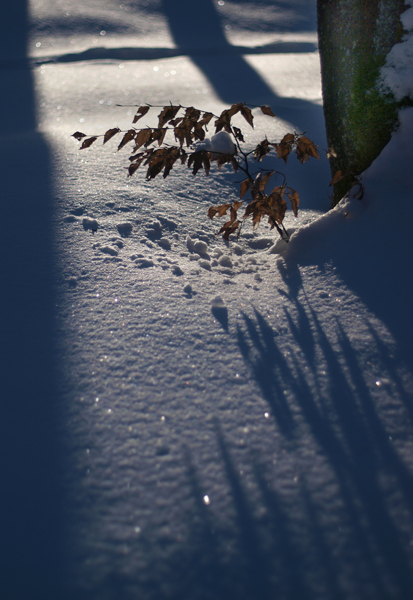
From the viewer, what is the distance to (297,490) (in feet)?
2.35

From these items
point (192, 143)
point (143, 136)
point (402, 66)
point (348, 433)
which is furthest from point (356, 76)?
point (348, 433)

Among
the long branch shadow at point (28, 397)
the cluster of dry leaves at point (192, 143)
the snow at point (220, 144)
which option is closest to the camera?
the long branch shadow at point (28, 397)

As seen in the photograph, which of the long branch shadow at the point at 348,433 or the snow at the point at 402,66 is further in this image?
the snow at the point at 402,66

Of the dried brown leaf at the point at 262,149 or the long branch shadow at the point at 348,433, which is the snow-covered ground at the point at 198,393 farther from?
the dried brown leaf at the point at 262,149

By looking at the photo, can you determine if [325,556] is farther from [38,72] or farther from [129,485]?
[38,72]

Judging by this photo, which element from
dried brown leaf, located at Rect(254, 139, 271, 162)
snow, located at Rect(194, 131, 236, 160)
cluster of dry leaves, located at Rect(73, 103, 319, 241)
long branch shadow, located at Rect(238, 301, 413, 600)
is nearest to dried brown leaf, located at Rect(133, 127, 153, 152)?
cluster of dry leaves, located at Rect(73, 103, 319, 241)

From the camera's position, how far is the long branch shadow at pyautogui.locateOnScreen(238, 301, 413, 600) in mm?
636

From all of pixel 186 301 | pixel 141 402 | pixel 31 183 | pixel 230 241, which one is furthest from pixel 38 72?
pixel 141 402

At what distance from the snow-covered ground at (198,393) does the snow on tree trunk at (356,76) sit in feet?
0.29

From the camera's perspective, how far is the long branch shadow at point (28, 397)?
63 centimetres

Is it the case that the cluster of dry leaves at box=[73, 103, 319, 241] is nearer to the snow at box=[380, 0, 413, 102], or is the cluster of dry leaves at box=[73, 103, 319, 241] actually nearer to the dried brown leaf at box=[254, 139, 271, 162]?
the dried brown leaf at box=[254, 139, 271, 162]

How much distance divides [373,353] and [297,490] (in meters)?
0.39

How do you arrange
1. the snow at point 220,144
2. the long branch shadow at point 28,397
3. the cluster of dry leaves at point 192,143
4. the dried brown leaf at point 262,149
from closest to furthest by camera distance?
the long branch shadow at point 28,397
the cluster of dry leaves at point 192,143
the dried brown leaf at point 262,149
the snow at point 220,144

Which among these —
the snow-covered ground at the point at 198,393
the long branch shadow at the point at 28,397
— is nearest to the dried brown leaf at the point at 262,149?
the snow-covered ground at the point at 198,393
